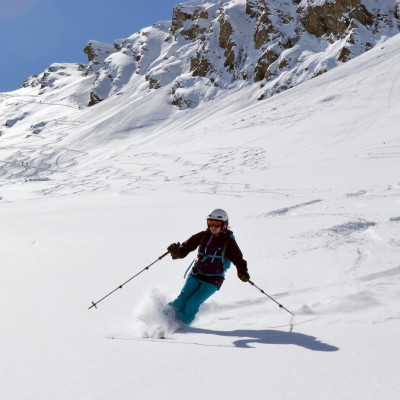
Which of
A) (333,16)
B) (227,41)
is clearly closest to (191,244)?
(333,16)

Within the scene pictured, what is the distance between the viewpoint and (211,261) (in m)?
4.66

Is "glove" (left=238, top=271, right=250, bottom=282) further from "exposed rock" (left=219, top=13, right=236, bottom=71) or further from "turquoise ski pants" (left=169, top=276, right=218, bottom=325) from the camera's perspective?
"exposed rock" (left=219, top=13, right=236, bottom=71)

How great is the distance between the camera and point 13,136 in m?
80.4

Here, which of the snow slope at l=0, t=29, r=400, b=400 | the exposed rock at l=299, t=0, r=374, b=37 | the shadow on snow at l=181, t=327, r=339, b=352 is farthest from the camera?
the exposed rock at l=299, t=0, r=374, b=37

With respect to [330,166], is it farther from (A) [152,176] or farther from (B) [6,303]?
(B) [6,303]

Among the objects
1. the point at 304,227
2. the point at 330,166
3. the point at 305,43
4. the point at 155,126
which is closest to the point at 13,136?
the point at 155,126

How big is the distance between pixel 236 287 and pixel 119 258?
7.02ft

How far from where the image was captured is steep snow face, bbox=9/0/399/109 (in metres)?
53.7

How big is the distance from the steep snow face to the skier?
49.8m

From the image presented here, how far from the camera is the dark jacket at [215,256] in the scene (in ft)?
15.1

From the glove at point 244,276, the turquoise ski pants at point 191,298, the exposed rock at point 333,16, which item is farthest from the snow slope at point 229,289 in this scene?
the exposed rock at point 333,16

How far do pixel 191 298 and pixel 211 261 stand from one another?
1.61 feet

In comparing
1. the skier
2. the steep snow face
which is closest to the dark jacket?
the skier

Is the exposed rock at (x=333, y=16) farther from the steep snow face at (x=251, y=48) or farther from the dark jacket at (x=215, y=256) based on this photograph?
the dark jacket at (x=215, y=256)
